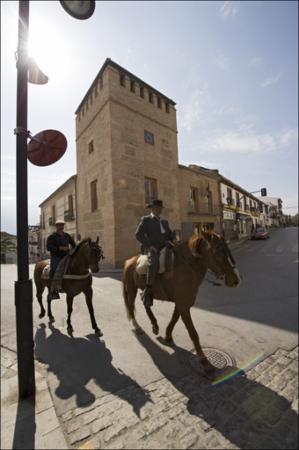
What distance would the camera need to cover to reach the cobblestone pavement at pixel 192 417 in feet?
6.70

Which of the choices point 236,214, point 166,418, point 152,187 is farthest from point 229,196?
point 152,187

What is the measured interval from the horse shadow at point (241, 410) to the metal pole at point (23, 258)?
6.50ft

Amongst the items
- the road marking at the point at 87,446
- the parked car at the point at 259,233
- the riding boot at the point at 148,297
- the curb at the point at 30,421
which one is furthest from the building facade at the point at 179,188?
the road marking at the point at 87,446

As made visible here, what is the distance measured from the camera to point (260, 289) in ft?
27.4

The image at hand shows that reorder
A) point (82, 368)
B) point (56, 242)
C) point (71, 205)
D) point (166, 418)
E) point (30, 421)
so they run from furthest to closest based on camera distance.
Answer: point (71, 205) < point (82, 368) < point (166, 418) < point (30, 421) < point (56, 242)

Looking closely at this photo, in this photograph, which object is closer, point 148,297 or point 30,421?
point 30,421

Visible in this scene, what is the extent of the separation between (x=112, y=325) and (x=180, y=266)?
2194 mm

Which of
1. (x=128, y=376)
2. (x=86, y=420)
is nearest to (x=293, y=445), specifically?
(x=128, y=376)

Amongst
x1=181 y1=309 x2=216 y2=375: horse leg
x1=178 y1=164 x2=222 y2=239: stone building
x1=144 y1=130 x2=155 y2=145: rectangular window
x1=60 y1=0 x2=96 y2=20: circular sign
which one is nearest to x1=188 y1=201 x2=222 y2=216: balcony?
x1=178 y1=164 x2=222 y2=239: stone building

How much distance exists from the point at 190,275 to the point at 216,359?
1.96 metres

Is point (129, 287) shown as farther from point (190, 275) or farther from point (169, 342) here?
point (169, 342)

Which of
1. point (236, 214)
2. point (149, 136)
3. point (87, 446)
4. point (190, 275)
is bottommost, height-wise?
point (87, 446)

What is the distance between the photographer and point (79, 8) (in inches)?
68.4

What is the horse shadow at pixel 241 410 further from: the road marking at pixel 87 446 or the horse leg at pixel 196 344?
the road marking at pixel 87 446
